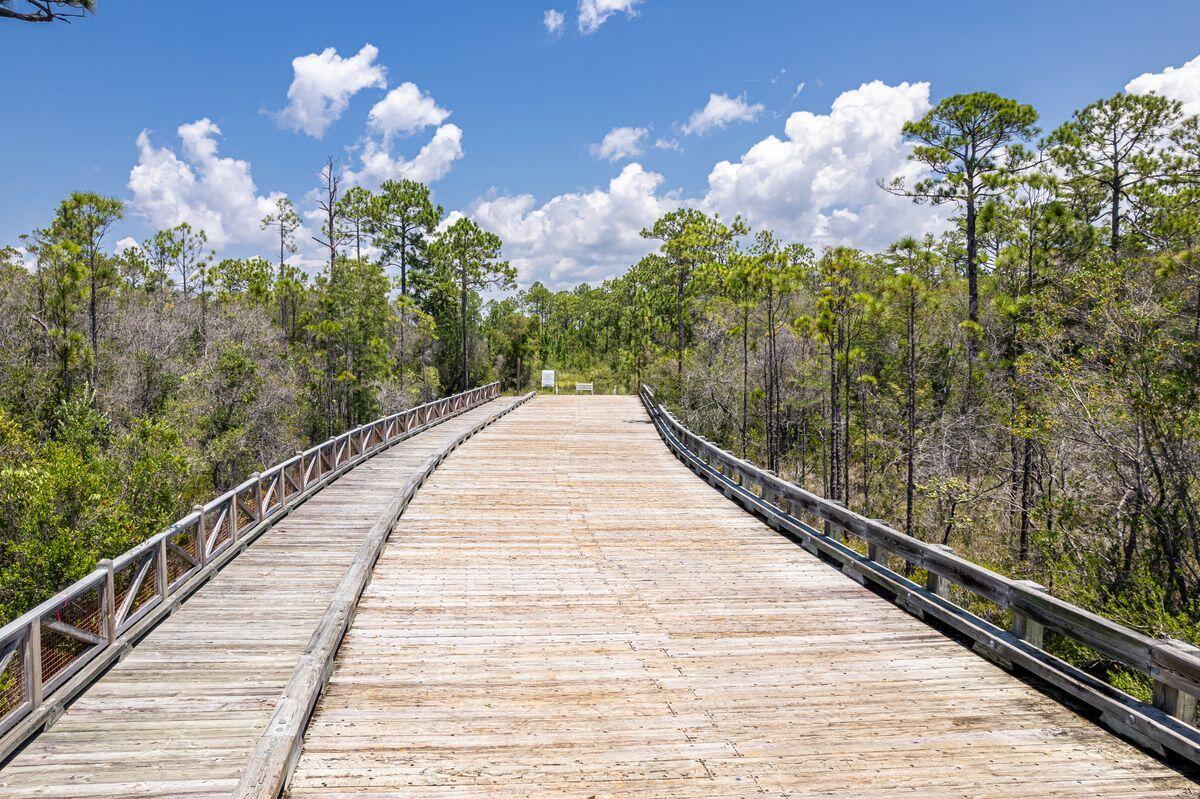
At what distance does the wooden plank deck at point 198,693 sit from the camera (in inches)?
192

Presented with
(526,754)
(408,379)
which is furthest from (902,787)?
(408,379)

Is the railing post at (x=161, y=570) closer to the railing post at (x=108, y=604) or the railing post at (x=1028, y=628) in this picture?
the railing post at (x=108, y=604)

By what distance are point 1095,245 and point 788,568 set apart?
19423 mm

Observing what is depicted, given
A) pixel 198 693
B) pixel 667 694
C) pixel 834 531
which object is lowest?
pixel 198 693

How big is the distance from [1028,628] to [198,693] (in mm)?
7763

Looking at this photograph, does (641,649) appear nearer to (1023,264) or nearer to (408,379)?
(1023,264)

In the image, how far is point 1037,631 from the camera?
5.71 metres

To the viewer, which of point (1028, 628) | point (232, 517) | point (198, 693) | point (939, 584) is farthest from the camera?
point (232, 517)

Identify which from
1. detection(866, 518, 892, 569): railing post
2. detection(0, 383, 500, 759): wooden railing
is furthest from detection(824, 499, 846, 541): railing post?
detection(0, 383, 500, 759): wooden railing

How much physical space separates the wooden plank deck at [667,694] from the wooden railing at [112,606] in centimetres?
253

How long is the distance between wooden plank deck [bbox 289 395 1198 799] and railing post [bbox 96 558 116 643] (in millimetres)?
2591

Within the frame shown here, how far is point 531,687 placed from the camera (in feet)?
18.1

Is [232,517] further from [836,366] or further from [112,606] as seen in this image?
[836,366]

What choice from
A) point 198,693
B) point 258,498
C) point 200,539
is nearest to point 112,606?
point 198,693
